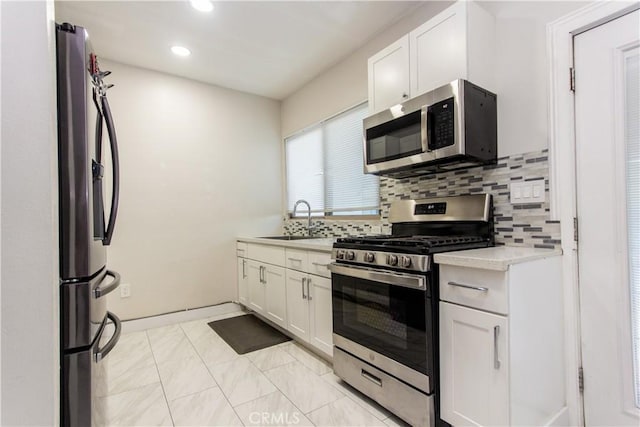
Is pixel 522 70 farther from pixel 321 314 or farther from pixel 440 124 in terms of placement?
pixel 321 314

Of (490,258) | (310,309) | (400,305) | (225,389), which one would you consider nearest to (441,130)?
(490,258)

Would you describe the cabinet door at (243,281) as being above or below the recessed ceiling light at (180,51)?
below

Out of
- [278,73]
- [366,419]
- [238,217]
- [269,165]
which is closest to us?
[366,419]

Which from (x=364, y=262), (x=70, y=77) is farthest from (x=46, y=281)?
(x=364, y=262)

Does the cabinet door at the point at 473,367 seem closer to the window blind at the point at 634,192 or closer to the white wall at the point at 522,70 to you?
the window blind at the point at 634,192

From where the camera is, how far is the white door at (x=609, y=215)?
140 centimetres

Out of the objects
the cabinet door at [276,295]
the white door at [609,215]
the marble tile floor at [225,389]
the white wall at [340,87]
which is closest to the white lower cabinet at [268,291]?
the cabinet door at [276,295]

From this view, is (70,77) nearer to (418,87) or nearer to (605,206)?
(418,87)

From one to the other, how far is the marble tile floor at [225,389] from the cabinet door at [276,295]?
10.4 inches

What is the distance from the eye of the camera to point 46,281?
2.90 ft

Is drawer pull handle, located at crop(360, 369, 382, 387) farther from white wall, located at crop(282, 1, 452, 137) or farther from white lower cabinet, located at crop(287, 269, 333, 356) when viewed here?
white wall, located at crop(282, 1, 452, 137)

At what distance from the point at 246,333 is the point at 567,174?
2.69 m

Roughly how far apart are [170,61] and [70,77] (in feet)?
7.81

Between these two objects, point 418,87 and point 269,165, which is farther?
point 269,165
